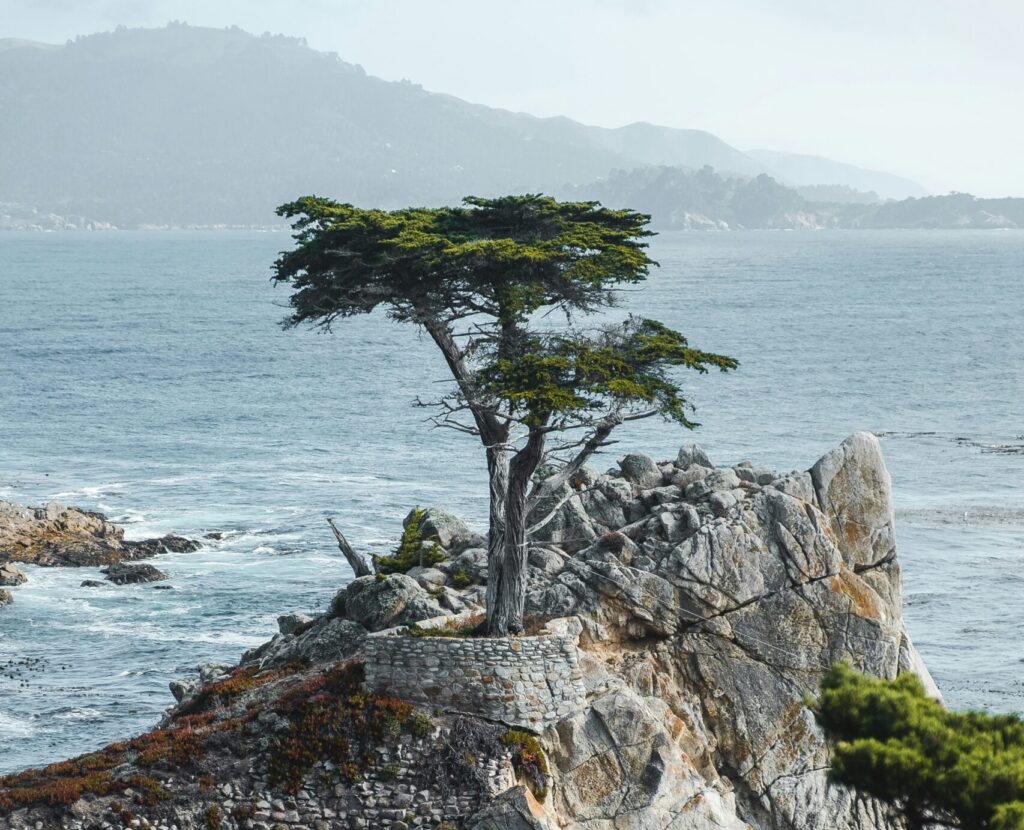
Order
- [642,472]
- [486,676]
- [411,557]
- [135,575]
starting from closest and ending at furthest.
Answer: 1. [486,676]
2. [411,557]
3. [642,472]
4. [135,575]

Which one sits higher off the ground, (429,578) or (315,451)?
(429,578)

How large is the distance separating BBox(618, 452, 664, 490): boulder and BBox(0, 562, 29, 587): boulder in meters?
28.5

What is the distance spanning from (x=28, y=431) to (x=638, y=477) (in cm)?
5826

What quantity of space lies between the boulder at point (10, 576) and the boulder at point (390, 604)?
1058 inches

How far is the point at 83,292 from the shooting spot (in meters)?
176

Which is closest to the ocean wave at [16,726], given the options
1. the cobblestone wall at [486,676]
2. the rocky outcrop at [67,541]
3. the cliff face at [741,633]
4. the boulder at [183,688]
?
the boulder at [183,688]

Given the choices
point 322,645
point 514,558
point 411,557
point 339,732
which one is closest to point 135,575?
point 411,557

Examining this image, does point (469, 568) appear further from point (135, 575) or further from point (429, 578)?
point (135, 575)

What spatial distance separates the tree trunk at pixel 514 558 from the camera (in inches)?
1035

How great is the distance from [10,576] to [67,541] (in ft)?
13.3

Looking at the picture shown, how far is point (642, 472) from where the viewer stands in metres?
31.8

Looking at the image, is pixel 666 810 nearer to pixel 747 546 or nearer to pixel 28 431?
pixel 747 546

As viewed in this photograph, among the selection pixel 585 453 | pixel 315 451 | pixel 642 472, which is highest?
pixel 585 453

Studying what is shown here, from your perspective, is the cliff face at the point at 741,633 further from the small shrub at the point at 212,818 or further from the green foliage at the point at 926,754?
the small shrub at the point at 212,818
